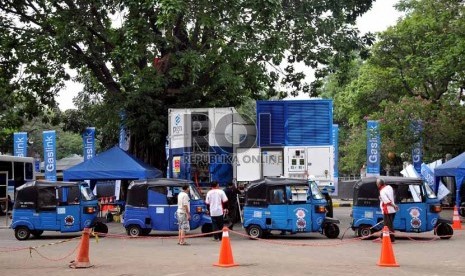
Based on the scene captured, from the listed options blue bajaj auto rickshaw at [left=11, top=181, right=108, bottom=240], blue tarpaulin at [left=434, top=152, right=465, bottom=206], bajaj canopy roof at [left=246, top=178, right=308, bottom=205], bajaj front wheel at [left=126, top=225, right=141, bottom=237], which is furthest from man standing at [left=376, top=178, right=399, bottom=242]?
blue tarpaulin at [left=434, top=152, right=465, bottom=206]

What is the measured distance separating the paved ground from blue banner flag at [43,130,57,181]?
16.1 metres

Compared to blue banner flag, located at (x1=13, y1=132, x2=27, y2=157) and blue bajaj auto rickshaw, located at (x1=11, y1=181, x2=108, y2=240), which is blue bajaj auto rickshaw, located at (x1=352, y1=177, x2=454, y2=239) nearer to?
blue bajaj auto rickshaw, located at (x1=11, y1=181, x2=108, y2=240)

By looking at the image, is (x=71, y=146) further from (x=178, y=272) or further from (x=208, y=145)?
(x=178, y=272)

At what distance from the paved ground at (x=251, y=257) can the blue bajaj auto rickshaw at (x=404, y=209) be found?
18.0 inches

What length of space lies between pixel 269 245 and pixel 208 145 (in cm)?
634

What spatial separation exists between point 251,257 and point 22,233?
8.93 m

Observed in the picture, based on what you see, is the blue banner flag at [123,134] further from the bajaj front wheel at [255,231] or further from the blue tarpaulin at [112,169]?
the bajaj front wheel at [255,231]

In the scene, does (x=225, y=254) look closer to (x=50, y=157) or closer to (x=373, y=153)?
(x=373, y=153)

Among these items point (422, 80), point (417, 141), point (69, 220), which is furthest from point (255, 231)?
point (422, 80)

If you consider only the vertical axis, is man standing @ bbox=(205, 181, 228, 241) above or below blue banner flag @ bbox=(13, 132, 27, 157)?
below

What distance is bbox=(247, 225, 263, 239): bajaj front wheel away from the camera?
1953 cm

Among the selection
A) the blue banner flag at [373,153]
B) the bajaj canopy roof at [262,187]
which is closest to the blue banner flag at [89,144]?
the blue banner flag at [373,153]

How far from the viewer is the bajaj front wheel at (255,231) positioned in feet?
64.1

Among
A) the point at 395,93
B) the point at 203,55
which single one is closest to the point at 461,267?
the point at 203,55
